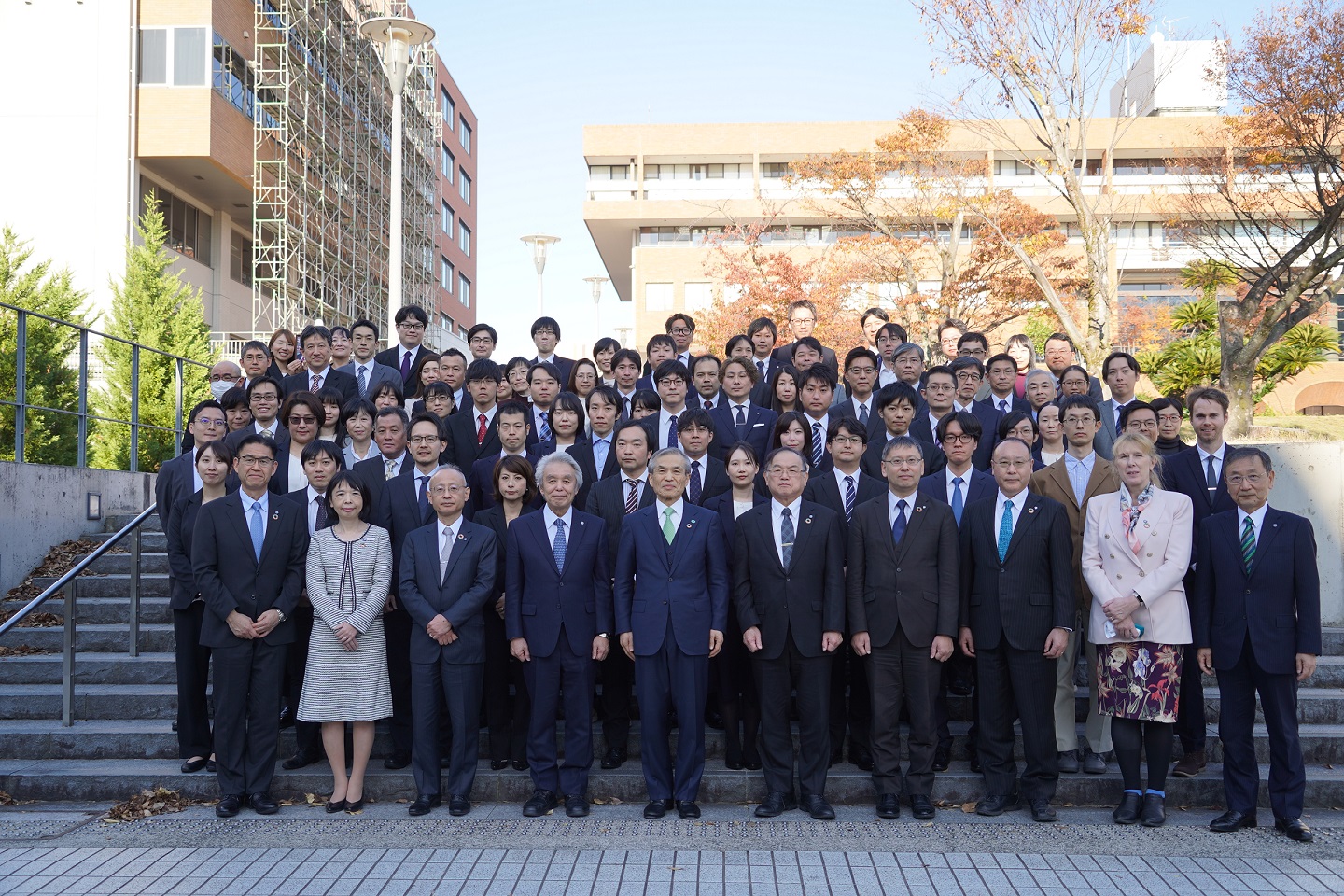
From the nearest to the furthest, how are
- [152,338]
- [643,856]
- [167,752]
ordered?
[643,856] < [167,752] < [152,338]

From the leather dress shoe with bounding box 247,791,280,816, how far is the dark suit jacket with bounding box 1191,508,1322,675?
5059 mm

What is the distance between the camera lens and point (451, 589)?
586 centimetres

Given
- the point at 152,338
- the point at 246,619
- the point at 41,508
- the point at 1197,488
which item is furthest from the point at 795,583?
the point at 152,338

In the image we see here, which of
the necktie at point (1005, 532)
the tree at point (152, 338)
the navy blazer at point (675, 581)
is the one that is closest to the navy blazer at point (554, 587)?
→ the navy blazer at point (675, 581)

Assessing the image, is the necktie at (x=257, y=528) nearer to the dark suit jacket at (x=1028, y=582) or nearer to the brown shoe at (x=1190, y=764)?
the dark suit jacket at (x=1028, y=582)

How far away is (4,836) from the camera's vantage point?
5.39 meters

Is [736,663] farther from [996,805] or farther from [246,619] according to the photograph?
[246,619]

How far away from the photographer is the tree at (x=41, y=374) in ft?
44.0

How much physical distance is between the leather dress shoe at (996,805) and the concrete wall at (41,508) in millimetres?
7567

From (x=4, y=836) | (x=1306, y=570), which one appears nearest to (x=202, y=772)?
(x=4, y=836)

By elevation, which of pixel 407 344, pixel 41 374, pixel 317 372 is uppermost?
pixel 41 374

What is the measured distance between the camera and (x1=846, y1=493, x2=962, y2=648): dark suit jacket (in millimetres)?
5656

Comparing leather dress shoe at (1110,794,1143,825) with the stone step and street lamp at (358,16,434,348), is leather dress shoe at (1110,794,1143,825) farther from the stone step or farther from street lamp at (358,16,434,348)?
street lamp at (358,16,434,348)

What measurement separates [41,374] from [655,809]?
12.8 metres
